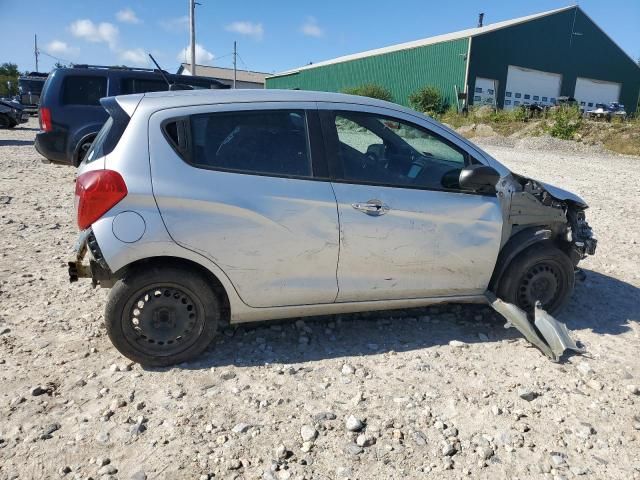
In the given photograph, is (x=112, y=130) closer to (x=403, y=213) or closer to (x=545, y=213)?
(x=403, y=213)

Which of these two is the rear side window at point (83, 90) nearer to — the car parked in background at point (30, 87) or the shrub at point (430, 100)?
the car parked in background at point (30, 87)

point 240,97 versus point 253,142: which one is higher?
point 240,97

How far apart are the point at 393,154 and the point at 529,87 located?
37244mm

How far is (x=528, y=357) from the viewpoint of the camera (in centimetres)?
362

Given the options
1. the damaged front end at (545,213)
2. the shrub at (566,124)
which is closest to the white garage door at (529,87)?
the shrub at (566,124)

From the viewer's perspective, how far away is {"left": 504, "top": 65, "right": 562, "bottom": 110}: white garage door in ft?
115

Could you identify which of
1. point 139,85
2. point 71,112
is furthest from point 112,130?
point 139,85

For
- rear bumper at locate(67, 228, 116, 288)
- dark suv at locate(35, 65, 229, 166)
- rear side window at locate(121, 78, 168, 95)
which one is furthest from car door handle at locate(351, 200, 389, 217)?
rear side window at locate(121, 78, 168, 95)

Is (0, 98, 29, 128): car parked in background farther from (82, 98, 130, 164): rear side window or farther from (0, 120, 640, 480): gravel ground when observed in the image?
(82, 98, 130, 164): rear side window

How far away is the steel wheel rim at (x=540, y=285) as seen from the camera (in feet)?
13.2

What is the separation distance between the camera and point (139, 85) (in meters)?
9.25

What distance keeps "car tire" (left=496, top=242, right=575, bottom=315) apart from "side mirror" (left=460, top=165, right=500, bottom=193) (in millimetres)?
733

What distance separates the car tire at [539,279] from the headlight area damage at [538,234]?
6 cm

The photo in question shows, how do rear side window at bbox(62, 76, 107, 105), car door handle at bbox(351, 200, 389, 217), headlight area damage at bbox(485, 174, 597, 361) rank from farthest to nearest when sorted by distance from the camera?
rear side window at bbox(62, 76, 107, 105) → headlight area damage at bbox(485, 174, 597, 361) → car door handle at bbox(351, 200, 389, 217)
